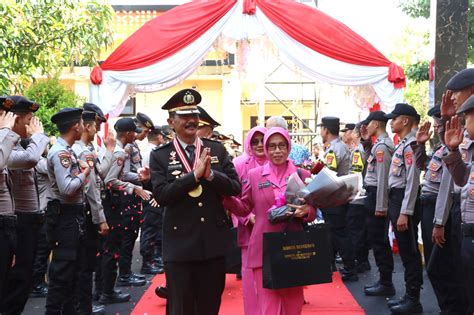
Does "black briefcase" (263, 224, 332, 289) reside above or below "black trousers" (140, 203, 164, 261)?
above

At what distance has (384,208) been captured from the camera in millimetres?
7348

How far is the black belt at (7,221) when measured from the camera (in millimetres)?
4957

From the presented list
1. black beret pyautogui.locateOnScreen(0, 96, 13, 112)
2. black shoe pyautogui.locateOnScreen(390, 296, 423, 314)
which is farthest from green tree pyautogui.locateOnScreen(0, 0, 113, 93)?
black shoe pyautogui.locateOnScreen(390, 296, 423, 314)

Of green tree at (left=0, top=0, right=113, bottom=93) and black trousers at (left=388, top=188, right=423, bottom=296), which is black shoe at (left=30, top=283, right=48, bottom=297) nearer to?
green tree at (left=0, top=0, right=113, bottom=93)

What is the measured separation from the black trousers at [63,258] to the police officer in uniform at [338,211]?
413 cm

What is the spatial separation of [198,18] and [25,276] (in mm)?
5414

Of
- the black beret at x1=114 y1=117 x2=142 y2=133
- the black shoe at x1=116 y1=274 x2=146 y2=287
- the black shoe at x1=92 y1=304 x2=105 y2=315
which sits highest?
the black beret at x1=114 y1=117 x2=142 y2=133

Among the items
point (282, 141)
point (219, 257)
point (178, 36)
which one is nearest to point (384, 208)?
point (282, 141)

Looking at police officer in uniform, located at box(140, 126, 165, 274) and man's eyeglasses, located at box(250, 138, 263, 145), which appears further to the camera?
police officer in uniform, located at box(140, 126, 165, 274)

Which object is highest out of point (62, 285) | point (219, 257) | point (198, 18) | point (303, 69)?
point (198, 18)

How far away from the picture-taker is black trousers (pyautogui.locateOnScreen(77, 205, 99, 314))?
5.95 m

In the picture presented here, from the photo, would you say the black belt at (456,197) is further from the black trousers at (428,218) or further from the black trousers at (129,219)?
the black trousers at (129,219)

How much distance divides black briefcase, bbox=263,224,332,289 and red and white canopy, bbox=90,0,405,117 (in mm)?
5722

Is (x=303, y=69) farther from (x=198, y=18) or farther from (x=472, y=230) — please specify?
(x=472, y=230)
